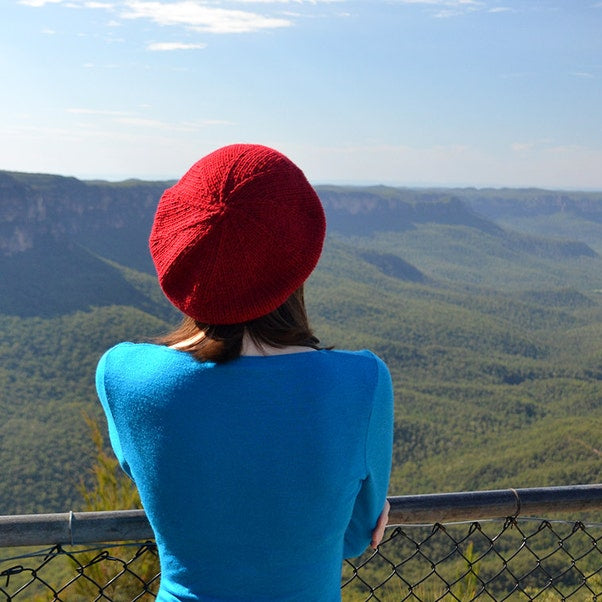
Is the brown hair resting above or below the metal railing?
above

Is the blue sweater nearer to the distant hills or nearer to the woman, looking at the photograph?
the woman

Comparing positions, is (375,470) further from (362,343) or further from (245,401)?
(362,343)

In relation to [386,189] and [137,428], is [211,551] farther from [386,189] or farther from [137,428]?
[386,189]

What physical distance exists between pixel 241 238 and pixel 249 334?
182 millimetres

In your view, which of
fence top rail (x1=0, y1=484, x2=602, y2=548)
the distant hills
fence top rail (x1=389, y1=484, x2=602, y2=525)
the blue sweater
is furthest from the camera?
the distant hills

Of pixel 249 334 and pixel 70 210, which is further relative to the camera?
pixel 70 210

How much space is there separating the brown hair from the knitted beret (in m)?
0.04

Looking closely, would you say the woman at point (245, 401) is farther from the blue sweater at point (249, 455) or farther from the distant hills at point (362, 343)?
the distant hills at point (362, 343)

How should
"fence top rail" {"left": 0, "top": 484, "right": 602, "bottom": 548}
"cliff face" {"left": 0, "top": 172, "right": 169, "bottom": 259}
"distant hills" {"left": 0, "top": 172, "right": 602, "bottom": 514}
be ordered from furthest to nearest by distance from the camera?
"cliff face" {"left": 0, "top": 172, "right": 169, "bottom": 259} < "distant hills" {"left": 0, "top": 172, "right": 602, "bottom": 514} < "fence top rail" {"left": 0, "top": 484, "right": 602, "bottom": 548}

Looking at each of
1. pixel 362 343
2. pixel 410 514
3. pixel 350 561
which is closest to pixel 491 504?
pixel 410 514

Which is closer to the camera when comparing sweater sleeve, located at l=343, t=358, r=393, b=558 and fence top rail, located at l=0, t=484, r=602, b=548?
sweater sleeve, located at l=343, t=358, r=393, b=558

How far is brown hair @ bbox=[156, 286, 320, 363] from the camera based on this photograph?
1.15 m

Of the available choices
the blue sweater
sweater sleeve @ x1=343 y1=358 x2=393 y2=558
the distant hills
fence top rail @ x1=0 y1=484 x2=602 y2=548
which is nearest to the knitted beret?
the blue sweater

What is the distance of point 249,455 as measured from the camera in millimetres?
1114
